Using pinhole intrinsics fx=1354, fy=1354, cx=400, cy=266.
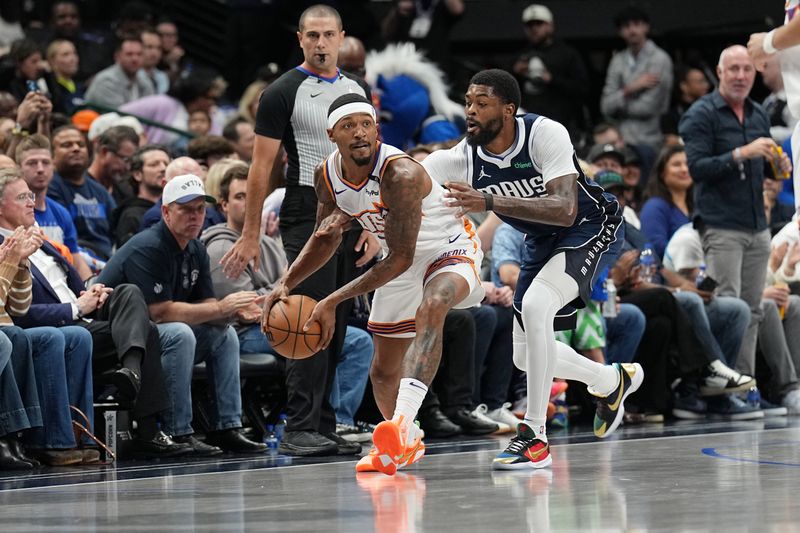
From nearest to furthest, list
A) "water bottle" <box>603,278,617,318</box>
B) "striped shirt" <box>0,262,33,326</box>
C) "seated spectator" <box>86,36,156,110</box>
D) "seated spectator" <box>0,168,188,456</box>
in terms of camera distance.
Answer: "striped shirt" <box>0,262,33,326</box> < "seated spectator" <box>0,168,188,456</box> < "water bottle" <box>603,278,617,318</box> < "seated spectator" <box>86,36,156,110</box>

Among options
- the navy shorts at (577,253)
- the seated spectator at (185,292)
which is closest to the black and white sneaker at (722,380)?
the navy shorts at (577,253)

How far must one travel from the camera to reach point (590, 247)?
7.03 m

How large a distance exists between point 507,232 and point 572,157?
288 cm

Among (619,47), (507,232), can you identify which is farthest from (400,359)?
(619,47)

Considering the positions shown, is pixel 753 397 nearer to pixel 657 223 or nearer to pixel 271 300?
pixel 657 223

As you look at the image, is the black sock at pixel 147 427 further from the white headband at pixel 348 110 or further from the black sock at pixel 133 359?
the white headband at pixel 348 110

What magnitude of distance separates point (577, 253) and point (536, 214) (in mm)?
506

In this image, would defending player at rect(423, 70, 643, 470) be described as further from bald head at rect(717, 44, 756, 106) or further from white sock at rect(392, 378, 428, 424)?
bald head at rect(717, 44, 756, 106)

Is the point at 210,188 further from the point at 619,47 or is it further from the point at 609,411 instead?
the point at 619,47

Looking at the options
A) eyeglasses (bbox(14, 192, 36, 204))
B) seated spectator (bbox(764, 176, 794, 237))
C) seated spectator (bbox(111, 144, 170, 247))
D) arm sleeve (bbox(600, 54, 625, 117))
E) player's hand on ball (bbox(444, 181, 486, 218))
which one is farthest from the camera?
arm sleeve (bbox(600, 54, 625, 117))

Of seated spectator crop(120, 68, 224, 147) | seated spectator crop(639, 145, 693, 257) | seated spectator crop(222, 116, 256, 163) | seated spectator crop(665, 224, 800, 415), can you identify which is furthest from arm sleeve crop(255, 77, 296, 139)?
seated spectator crop(120, 68, 224, 147)

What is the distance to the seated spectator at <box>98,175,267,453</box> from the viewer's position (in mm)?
8078

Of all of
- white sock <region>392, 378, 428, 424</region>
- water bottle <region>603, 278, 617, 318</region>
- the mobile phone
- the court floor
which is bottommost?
the court floor

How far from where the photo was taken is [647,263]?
10.7 metres
